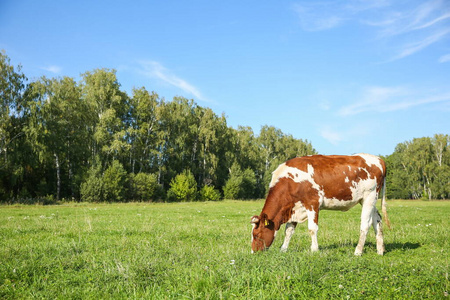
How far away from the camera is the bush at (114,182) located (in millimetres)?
44781

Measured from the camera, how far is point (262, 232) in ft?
25.8

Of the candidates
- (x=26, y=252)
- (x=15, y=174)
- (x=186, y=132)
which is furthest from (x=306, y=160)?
(x=186, y=132)

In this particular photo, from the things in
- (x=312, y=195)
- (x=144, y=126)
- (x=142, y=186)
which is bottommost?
(x=142, y=186)

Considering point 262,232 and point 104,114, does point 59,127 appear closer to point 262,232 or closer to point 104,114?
point 104,114

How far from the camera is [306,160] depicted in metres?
8.41

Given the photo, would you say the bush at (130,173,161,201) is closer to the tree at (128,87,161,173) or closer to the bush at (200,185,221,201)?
the tree at (128,87,161,173)

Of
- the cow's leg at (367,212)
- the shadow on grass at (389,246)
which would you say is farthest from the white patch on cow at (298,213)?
the cow's leg at (367,212)

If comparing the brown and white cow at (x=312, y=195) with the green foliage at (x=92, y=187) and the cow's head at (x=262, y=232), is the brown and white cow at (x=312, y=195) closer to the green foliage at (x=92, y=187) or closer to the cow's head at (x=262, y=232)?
the cow's head at (x=262, y=232)

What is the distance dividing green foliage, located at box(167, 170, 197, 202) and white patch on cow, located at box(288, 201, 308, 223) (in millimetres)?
48231

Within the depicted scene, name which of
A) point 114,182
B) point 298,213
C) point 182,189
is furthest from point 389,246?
point 182,189

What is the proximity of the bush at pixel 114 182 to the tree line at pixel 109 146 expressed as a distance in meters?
0.15

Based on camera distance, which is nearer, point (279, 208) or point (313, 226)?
point (313, 226)

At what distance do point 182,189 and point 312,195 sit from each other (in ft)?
160

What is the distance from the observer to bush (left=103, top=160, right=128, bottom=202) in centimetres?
4478
